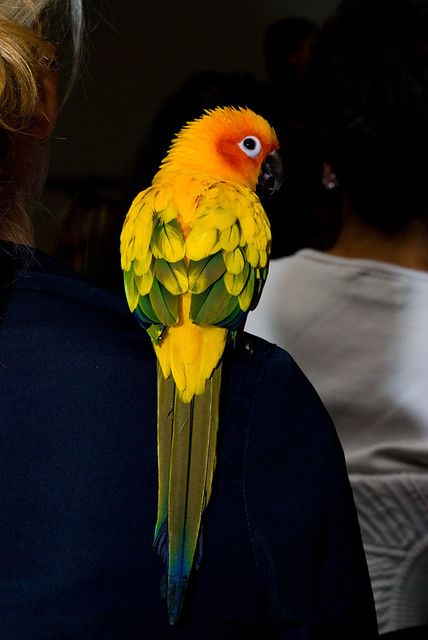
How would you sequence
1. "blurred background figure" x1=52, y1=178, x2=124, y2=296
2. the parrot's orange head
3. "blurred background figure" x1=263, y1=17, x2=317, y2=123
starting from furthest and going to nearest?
1. "blurred background figure" x1=263, y1=17, x2=317, y2=123
2. "blurred background figure" x1=52, y1=178, x2=124, y2=296
3. the parrot's orange head

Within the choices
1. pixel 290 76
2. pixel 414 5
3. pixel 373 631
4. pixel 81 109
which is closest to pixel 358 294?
pixel 414 5

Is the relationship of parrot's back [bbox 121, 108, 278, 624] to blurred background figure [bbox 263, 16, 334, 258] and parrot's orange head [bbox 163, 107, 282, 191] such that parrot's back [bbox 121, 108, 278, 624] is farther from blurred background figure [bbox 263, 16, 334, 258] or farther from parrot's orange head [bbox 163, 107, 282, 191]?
blurred background figure [bbox 263, 16, 334, 258]

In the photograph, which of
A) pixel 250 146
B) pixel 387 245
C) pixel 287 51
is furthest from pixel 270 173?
pixel 287 51

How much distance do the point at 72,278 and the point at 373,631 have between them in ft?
1.09

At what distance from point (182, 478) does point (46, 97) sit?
265 mm

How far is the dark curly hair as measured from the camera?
1.00 meters

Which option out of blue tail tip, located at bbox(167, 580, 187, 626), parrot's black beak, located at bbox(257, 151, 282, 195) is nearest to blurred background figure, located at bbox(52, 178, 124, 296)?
parrot's black beak, located at bbox(257, 151, 282, 195)

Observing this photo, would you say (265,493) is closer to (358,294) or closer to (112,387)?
(112,387)

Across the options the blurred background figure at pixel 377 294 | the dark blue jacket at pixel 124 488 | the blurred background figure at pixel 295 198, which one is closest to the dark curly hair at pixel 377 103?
the blurred background figure at pixel 377 294

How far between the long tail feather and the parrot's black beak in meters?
0.24

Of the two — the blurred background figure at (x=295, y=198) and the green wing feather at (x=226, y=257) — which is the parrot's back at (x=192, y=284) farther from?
the blurred background figure at (x=295, y=198)

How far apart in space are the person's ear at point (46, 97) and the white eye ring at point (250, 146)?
0.51 ft

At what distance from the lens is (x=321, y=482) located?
566 mm

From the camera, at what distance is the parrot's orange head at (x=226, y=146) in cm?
66
